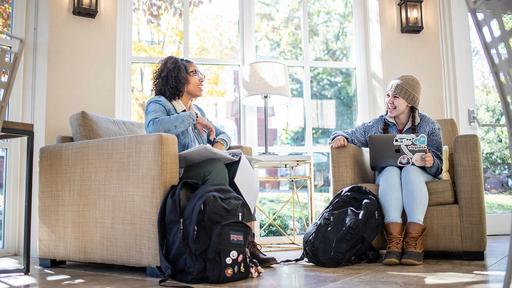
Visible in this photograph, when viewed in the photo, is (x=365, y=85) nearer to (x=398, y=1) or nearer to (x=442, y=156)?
(x=398, y=1)

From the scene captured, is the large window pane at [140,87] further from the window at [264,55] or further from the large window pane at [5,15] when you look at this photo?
the large window pane at [5,15]

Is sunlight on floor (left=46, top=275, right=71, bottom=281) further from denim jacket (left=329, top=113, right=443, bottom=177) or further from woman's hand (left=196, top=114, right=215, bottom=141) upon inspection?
denim jacket (left=329, top=113, right=443, bottom=177)

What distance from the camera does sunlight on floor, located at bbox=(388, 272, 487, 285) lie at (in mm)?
1799

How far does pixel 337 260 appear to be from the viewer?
7.57 ft

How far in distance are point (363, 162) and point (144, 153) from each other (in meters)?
1.31

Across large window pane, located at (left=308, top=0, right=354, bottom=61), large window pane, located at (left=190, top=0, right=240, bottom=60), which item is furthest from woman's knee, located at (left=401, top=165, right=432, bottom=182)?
large window pane, located at (left=190, top=0, right=240, bottom=60)

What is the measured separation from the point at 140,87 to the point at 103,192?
4.75 ft

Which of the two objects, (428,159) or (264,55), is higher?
(264,55)

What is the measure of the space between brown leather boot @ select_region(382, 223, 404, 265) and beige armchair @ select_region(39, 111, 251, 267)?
1.05 meters

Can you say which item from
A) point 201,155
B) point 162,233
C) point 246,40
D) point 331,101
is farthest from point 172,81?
point 331,101

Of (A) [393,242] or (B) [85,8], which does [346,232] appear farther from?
(B) [85,8]

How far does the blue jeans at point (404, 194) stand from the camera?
2.42 m

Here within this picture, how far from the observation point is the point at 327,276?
2.02m

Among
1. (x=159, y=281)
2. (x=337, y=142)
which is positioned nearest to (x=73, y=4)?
(x=337, y=142)
